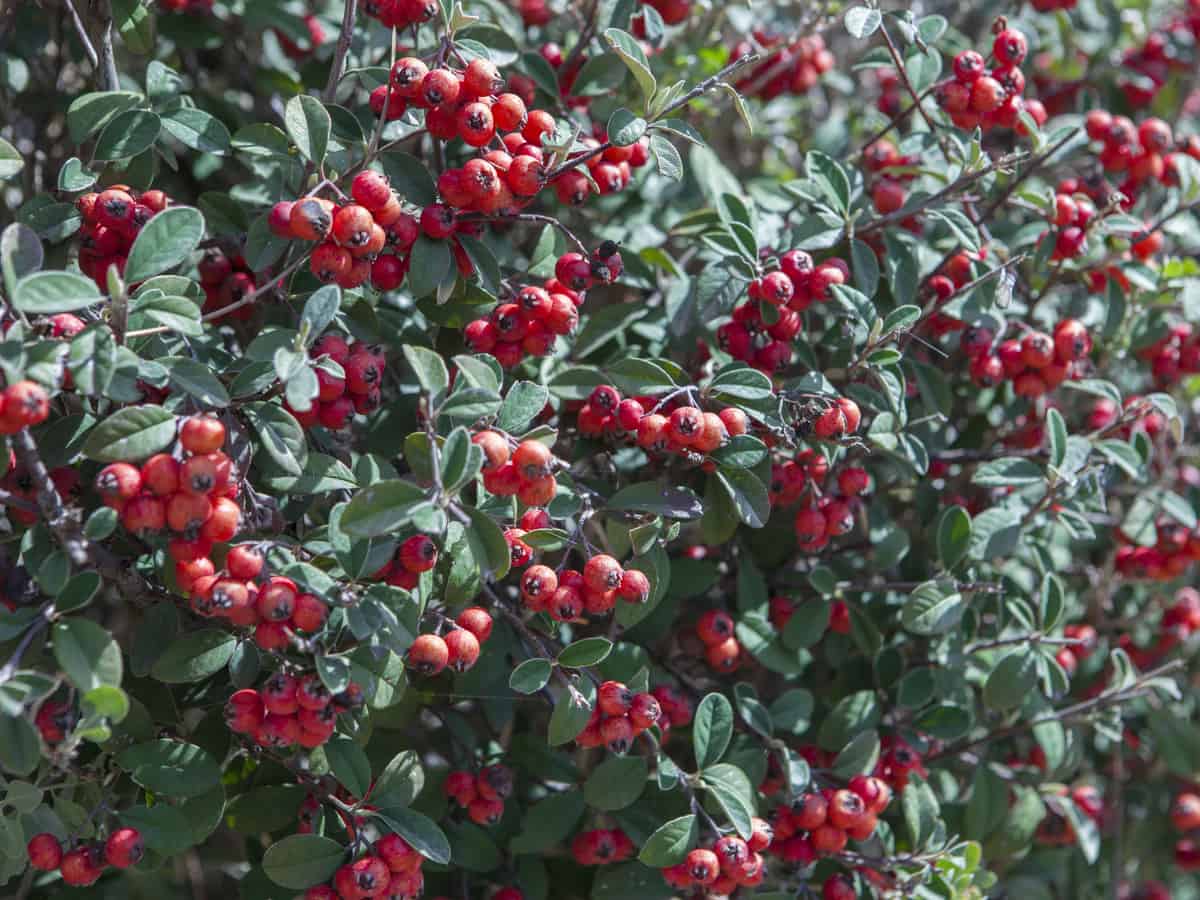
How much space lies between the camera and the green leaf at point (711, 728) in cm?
244

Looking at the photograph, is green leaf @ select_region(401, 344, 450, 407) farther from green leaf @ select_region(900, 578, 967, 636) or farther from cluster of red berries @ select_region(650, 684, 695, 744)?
green leaf @ select_region(900, 578, 967, 636)

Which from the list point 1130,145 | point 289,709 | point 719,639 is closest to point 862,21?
point 1130,145

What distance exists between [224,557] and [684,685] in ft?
4.01

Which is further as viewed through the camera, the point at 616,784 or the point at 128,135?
the point at 616,784

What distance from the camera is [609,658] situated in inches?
98.4

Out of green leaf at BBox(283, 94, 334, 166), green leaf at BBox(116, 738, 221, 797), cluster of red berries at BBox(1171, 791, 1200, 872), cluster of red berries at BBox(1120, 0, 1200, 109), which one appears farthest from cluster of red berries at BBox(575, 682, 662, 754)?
cluster of red berries at BBox(1120, 0, 1200, 109)

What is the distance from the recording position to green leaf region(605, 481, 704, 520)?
231 cm

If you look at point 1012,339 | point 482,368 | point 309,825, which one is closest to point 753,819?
point 309,825

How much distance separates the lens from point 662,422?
2291 mm

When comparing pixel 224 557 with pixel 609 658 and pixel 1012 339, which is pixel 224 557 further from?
pixel 1012 339

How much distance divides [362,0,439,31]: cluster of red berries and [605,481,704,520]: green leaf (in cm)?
106

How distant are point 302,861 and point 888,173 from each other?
2191 millimetres

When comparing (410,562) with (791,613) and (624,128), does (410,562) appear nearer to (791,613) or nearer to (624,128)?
(624,128)

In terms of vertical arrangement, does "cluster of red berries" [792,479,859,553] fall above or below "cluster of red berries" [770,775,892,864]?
above
